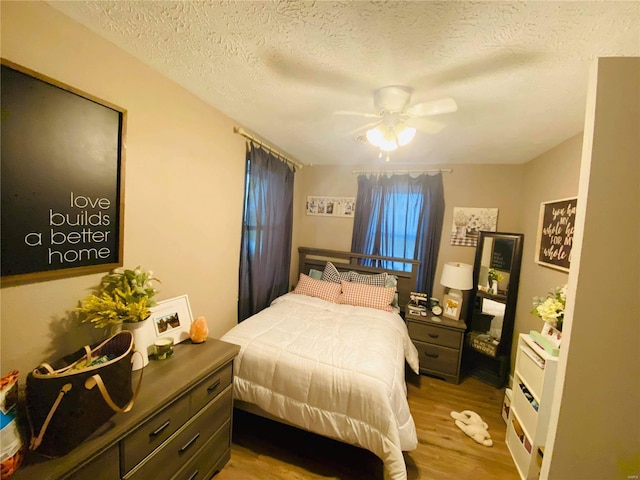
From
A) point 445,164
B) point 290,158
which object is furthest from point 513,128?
point 290,158

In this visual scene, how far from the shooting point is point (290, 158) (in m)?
3.07

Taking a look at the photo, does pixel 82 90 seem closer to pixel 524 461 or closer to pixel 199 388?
pixel 199 388

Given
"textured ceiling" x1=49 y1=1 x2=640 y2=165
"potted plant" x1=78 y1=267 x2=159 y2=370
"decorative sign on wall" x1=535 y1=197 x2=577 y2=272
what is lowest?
"potted plant" x1=78 y1=267 x2=159 y2=370

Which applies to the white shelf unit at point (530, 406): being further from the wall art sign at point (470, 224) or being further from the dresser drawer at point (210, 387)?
the dresser drawer at point (210, 387)

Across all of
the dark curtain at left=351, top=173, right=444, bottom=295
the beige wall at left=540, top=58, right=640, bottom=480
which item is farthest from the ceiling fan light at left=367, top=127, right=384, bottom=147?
the dark curtain at left=351, top=173, right=444, bottom=295

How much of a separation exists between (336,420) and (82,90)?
2.14 meters

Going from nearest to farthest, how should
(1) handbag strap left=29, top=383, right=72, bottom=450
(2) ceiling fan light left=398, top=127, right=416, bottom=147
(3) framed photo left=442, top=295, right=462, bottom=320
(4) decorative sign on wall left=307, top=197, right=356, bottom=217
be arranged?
(1) handbag strap left=29, top=383, right=72, bottom=450 < (2) ceiling fan light left=398, top=127, right=416, bottom=147 < (3) framed photo left=442, top=295, right=462, bottom=320 < (4) decorative sign on wall left=307, top=197, right=356, bottom=217

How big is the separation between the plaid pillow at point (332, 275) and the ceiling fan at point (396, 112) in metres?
1.79

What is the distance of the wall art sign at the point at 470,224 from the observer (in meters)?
2.86

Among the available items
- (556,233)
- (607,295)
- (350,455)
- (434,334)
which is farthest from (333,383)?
(556,233)

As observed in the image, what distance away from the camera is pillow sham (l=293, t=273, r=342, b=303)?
283 centimetres

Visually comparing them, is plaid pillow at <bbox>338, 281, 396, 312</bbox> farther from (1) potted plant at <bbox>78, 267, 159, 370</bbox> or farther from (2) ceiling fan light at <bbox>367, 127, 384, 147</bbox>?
(1) potted plant at <bbox>78, 267, 159, 370</bbox>

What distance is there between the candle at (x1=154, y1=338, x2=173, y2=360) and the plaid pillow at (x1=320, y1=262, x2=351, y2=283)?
1977 mm

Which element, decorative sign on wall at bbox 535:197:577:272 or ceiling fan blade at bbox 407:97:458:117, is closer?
ceiling fan blade at bbox 407:97:458:117
